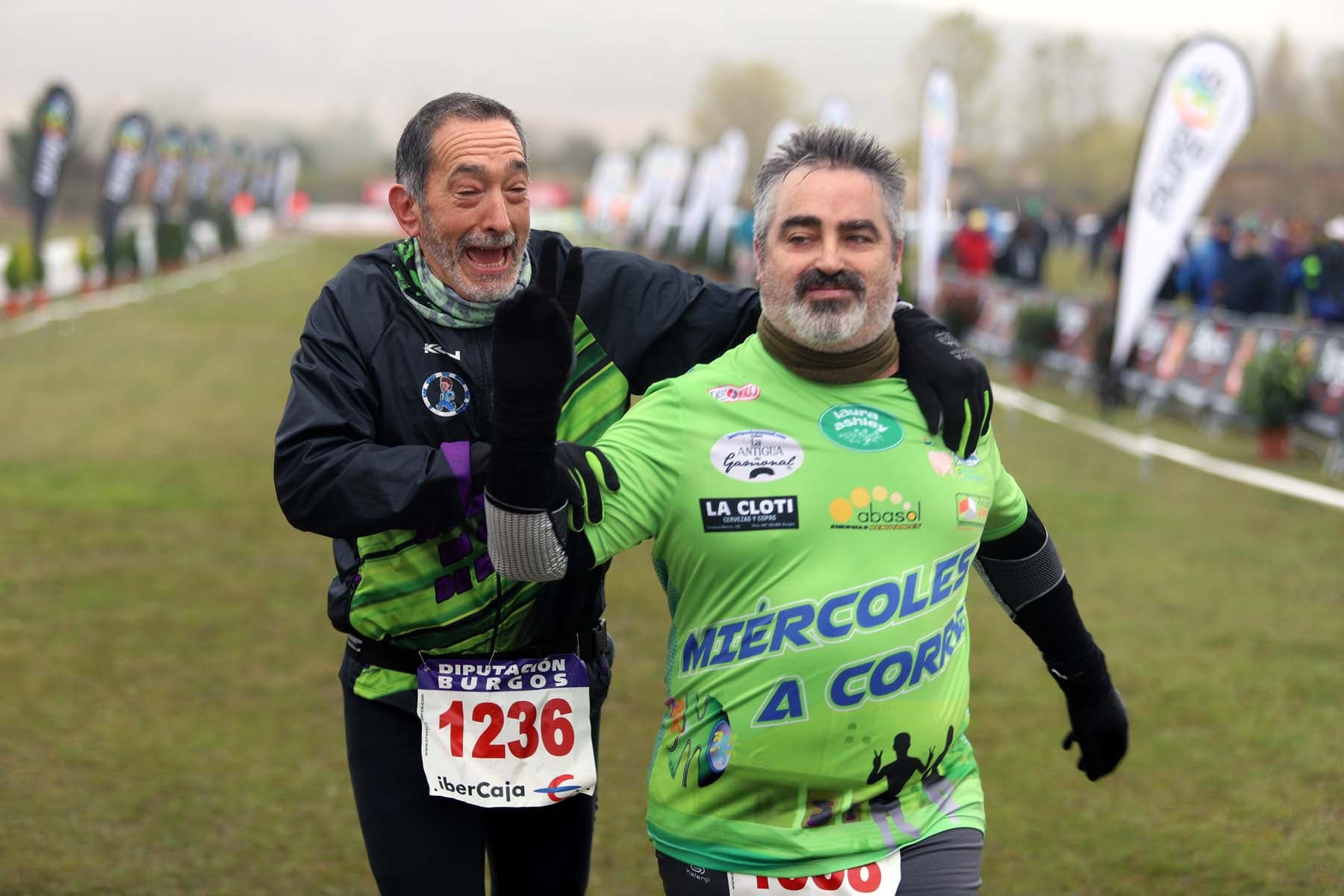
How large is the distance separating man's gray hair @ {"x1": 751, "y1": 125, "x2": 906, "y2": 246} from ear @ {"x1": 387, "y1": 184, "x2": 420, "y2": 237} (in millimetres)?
704

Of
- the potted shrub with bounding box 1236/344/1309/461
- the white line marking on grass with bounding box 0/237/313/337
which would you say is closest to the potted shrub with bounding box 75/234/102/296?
the white line marking on grass with bounding box 0/237/313/337

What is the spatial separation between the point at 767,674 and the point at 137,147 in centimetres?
3543

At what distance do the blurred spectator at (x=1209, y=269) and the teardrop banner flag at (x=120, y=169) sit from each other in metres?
22.8

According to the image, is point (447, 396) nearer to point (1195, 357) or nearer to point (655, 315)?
point (655, 315)

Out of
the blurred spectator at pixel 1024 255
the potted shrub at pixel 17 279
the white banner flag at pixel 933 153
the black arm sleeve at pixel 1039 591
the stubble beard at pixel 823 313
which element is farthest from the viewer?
the potted shrub at pixel 17 279

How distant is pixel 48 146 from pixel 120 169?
7861 mm

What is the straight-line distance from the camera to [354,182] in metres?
122

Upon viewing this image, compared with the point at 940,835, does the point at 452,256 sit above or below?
above

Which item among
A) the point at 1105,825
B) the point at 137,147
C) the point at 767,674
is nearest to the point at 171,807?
the point at 1105,825

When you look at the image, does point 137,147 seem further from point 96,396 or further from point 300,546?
point 300,546

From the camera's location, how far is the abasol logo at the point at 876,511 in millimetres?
2648

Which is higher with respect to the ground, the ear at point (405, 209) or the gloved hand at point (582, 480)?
the ear at point (405, 209)

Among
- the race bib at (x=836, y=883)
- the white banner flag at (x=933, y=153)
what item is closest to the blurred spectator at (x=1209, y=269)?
the white banner flag at (x=933, y=153)

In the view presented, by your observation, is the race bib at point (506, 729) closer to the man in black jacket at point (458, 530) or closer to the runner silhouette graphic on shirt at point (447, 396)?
the man in black jacket at point (458, 530)
